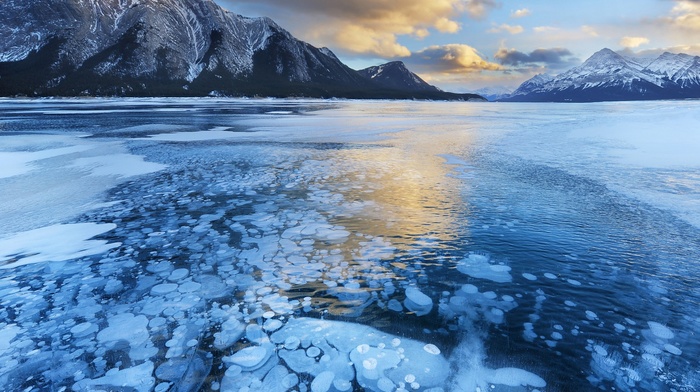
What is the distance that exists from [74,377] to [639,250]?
24.4 feet

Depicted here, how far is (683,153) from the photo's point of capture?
556 inches

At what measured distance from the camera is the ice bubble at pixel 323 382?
10.0 feet

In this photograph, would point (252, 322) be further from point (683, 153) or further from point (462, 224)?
point (683, 153)

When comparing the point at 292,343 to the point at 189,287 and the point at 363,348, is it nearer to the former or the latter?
the point at 363,348

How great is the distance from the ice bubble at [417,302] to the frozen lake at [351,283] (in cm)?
3

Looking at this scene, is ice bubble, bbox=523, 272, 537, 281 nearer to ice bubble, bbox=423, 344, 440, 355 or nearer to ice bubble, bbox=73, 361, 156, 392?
ice bubble, bbox=423, 344, 440, 355

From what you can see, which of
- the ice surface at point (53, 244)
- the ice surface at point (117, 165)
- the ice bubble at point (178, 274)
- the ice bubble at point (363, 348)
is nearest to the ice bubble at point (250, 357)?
the ice bubble at point (363, 348)

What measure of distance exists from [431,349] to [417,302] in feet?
2.84

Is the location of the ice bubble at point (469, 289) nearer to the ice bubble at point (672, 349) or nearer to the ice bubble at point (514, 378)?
the ice bubble at point (514, 378)

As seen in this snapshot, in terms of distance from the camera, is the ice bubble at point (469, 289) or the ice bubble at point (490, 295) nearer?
the ice bubble at point (490, 295)

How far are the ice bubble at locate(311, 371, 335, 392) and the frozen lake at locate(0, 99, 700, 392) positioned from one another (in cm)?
2

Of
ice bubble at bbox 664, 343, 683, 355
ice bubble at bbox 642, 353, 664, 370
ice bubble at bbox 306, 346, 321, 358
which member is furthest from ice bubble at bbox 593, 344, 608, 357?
ice bubble at bbox 306, 346, 321, 358

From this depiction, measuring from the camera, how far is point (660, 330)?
3.77 metres

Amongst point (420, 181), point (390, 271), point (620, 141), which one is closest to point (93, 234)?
point (390, 271)
